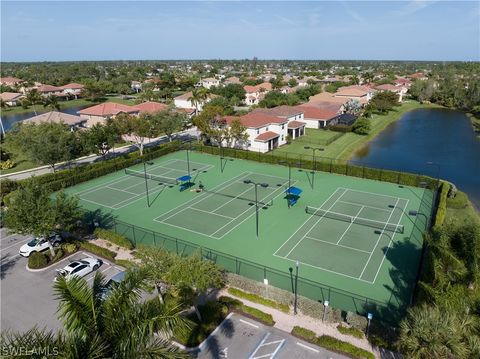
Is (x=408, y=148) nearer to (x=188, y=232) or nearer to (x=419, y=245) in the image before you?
(x=419, y=245)

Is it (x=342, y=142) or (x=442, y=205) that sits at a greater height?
(x=442, y=205)

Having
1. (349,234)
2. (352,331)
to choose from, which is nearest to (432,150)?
(349,234)

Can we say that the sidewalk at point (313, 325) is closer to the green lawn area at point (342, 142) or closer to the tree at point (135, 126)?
the green lawn area at point (342, 142)

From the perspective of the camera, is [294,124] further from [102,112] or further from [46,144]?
[46,144]

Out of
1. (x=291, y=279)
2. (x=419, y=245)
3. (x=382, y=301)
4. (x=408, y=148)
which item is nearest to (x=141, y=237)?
(x=291, y=279)

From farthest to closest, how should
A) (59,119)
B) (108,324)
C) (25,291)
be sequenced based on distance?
1. (59,119)
2. (25,291)
3. (108,324)

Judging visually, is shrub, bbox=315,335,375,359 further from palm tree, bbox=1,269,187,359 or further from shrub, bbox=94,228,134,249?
shrub, bbox=94,228,134,249
